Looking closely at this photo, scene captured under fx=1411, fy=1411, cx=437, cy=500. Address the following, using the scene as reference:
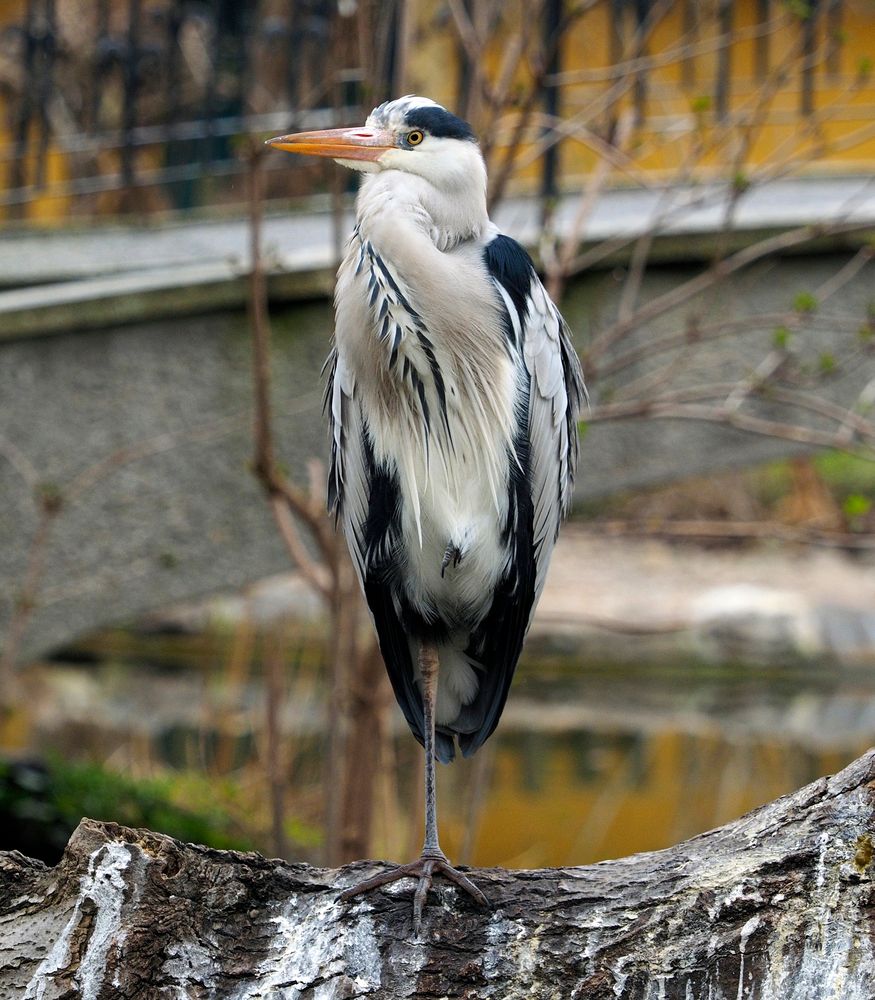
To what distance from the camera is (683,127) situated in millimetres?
5742

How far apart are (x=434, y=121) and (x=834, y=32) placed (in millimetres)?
2328

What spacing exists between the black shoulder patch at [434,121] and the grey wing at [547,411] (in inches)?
14.2

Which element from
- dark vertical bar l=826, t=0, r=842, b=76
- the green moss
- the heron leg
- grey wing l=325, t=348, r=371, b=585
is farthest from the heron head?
dark vertical bar l=826, t=0, r=842, b=76

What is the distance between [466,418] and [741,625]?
964cm

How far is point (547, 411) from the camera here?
10.2 feet

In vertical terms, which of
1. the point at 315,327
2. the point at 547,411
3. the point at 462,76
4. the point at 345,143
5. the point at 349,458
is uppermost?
the point at 462,76

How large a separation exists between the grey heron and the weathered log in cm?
43

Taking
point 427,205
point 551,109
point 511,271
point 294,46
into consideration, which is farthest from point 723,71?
point 427,205

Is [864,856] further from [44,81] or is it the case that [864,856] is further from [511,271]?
[44,81]

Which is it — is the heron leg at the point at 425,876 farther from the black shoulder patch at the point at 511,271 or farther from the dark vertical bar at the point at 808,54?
the dark vertical bar at the point at 808,54

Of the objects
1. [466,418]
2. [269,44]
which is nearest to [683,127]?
[269,44]

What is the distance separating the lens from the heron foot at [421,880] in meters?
2.43

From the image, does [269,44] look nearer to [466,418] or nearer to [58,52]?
[58,52]

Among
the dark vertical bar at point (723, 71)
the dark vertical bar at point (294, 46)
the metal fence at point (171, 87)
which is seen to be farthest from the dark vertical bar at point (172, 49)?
the dark vertical bar at point (723, 71)
